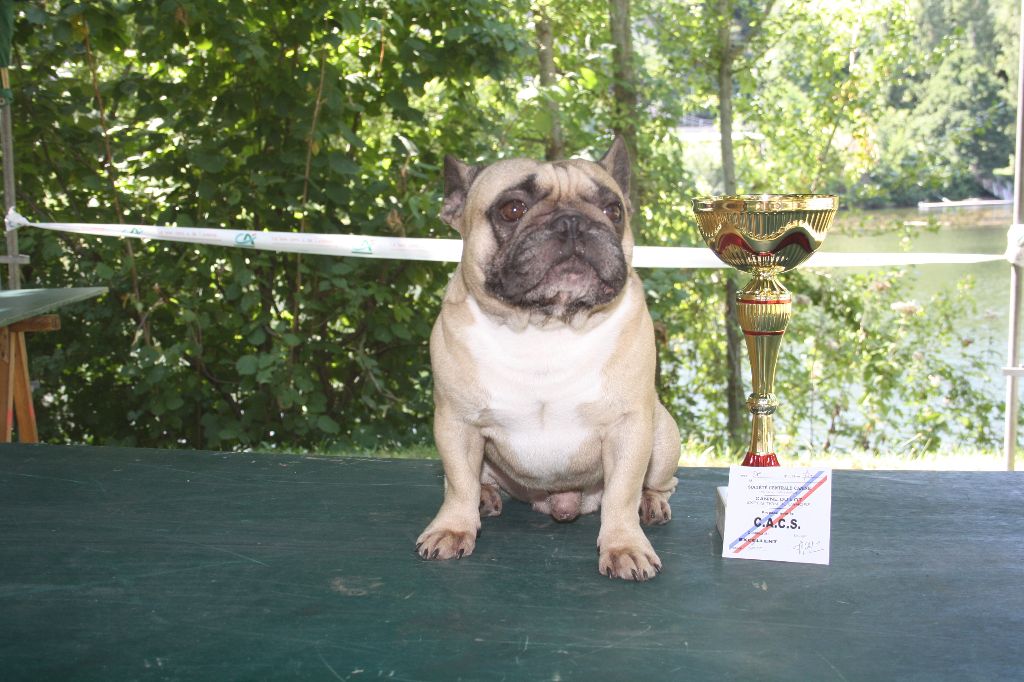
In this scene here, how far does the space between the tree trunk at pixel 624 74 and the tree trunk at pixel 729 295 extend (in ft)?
1.99

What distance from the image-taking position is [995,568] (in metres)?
1.99

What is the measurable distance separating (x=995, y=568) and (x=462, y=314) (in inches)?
47.0

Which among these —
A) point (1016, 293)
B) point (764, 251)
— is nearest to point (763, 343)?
point (764, 251)

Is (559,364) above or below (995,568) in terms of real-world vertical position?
above

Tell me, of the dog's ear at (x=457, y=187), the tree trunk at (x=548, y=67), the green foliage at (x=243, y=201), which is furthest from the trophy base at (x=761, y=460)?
the tree trunk at (x=548, y=67)

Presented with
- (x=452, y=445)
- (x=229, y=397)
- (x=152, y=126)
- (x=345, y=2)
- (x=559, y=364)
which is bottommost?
(x=229, y=397)

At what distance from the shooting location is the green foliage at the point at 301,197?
14.6 ft

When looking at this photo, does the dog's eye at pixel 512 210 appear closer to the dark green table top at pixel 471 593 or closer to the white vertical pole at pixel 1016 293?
the dark green table top at pixel 471 593

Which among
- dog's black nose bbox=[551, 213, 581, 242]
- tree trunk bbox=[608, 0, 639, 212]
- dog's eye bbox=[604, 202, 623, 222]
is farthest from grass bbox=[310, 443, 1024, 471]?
dog's black nose bbox=[551, 213, 581, 242]

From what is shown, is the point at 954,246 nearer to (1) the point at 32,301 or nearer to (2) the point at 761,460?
(2) the point at 761,460

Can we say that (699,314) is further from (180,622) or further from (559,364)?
(180,622)

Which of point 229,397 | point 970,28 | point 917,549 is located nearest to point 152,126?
point 229,397

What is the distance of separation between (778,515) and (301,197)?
3035mm

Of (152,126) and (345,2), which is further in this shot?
(152,126)
